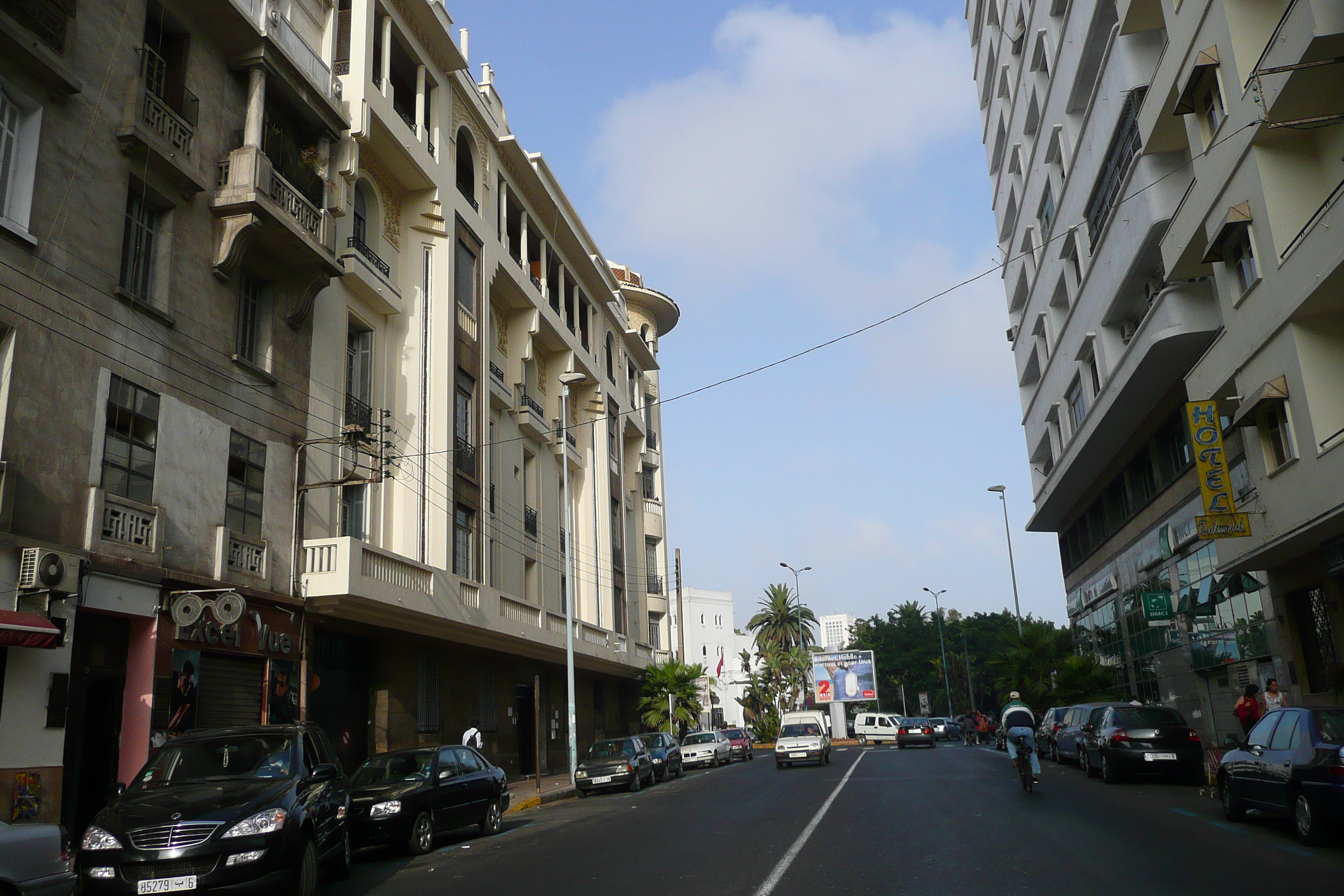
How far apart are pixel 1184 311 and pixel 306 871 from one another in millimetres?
20405

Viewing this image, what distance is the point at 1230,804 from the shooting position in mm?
13367

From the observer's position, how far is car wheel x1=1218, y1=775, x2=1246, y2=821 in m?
13.2

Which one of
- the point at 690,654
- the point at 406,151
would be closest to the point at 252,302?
the point at 406,151

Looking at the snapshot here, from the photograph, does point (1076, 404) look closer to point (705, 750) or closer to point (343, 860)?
point (705, 750)

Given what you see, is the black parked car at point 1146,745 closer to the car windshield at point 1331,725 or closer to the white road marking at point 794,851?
the white road marking at point 794,851

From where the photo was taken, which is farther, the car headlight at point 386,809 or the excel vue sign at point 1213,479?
the excel vue sign at point 1213,479

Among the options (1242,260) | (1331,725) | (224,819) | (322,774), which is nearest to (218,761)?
(322,774)

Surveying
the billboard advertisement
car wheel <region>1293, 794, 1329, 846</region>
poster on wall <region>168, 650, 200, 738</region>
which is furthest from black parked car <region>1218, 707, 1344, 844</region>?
the billboard advertisement

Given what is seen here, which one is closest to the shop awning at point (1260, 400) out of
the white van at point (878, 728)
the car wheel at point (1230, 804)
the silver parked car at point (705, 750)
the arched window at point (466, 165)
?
the car wheel at point (1230, 804)

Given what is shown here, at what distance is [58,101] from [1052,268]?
97.0 feet

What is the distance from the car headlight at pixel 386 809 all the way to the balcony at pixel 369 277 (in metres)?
11.9

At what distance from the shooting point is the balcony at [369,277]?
22.5m

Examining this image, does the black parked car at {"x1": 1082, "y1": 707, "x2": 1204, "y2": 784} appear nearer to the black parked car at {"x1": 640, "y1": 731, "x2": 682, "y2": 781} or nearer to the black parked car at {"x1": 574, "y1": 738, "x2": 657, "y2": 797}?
the black parked car at {"x1": 574, "y1": 738, "x2": 657, "y2": 797}

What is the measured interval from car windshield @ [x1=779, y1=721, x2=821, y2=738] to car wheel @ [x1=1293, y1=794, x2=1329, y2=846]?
2285 centimetres
